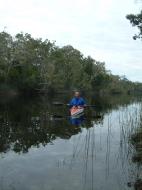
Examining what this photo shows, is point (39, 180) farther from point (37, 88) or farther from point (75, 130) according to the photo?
point (37, 88)

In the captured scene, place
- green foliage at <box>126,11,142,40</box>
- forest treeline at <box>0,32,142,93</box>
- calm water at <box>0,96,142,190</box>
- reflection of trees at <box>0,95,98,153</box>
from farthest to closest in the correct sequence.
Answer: forest treeline at <box>0,32,142,93</box> → green foliage at <box>126,11,142,40</box> → reflection of trees at <box>0,95,98,153</box> → calm water at <box>0,96,142,190</box>

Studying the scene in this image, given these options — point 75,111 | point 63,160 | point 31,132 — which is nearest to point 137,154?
point 63,160

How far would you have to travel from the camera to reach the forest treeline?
67125 mm

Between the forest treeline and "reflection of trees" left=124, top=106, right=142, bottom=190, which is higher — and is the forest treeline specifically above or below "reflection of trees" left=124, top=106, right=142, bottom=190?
above

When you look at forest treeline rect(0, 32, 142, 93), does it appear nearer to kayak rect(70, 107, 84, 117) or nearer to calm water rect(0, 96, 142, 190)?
kayak rect(70, 107, 84, 117)

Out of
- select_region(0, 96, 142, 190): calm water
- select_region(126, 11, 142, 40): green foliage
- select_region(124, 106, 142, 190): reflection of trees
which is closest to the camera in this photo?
select_region(124, 106, 142, 190): reflection of trees

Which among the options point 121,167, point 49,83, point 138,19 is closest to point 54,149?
point 121,167

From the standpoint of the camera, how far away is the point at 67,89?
103 metres

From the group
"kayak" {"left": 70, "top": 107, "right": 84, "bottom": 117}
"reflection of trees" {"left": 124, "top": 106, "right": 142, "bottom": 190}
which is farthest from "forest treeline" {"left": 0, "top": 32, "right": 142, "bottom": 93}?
"reflection of trees" {"left": 124, "top": 106, "right": 142, "bottom": 190}

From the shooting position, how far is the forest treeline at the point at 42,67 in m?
67.1

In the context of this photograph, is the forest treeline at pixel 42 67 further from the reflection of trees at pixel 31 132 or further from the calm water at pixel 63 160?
the calm water at pixel 63 160

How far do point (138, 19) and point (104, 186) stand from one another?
1719 centimetres

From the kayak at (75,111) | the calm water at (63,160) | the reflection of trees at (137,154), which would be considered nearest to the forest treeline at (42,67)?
the kayak at (75,111)

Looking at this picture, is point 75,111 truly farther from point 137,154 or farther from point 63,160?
point 137,154
